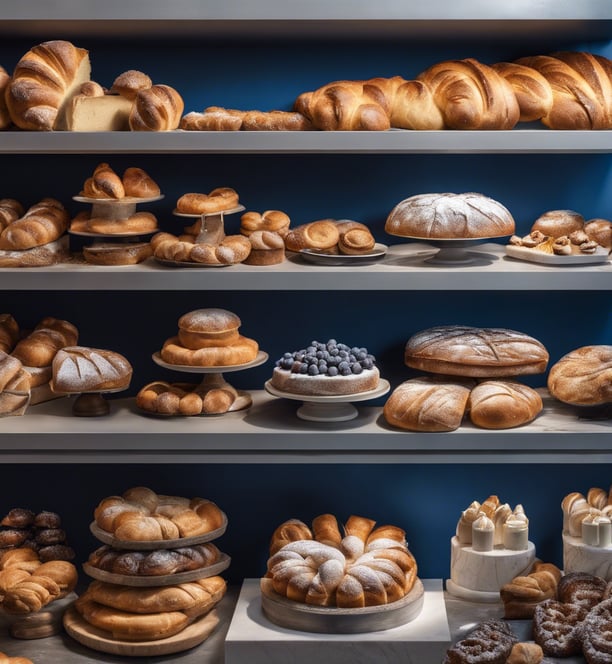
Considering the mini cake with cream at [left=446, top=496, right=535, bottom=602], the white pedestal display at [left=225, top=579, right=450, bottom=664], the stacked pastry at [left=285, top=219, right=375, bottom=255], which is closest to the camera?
the white pedestal display at [left=225, top=579, right=450, bottom=664]

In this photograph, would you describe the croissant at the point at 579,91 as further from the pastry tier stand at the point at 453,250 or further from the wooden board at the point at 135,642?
the wooden board at the point at 135,642

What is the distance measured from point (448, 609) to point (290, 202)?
133 cm

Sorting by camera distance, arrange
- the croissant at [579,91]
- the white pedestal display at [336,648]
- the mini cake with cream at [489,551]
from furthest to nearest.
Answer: the mini cake with cream at [489,551], the croissant at [579,91], the white pedestal display at [336,648]

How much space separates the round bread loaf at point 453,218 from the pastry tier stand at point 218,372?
0.56 metres

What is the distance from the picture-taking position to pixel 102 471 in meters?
3.66

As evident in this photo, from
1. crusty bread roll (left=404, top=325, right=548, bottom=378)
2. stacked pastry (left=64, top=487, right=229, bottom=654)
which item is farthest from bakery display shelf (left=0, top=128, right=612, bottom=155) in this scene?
stacked pastry (left=64, top=487, right=229, bottom=654)

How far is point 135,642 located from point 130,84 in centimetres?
155

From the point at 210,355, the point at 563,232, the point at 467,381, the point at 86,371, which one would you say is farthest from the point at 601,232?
the point at 86,371

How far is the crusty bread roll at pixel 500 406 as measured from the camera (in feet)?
10.3

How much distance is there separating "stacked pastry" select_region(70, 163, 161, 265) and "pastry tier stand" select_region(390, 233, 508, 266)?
76 cm

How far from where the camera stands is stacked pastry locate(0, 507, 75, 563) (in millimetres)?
3322

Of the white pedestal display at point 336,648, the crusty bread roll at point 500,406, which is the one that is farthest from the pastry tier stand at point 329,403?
the white pedestal display at point 336,648

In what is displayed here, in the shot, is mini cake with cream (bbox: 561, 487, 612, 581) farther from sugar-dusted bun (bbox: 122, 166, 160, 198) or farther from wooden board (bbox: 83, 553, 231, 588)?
sugar-dusted bun (bbox: 122, 166, 160, 198)

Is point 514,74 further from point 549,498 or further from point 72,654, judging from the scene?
point 72,654
